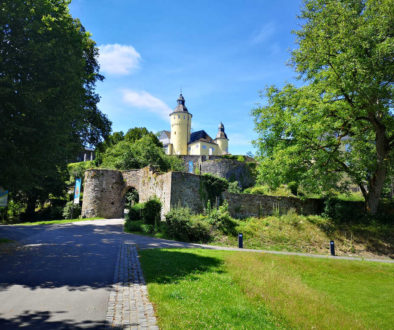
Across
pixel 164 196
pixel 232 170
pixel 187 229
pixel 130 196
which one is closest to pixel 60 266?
pixel 187 229

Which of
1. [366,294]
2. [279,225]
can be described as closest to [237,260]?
[366,294]

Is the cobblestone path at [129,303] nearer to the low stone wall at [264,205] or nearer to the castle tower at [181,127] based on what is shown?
the low stone wall at [264,205]

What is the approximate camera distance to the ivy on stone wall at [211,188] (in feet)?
69.4

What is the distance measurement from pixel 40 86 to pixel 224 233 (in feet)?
39.1

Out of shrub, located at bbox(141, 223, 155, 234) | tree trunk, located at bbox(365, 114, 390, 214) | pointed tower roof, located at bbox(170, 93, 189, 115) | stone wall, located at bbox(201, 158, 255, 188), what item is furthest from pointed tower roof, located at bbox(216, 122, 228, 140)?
shrub, located at bbox(141, 223, 155, 234)

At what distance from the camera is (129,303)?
17.1ft

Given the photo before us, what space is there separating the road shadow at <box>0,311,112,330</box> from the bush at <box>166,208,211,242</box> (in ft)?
36.8

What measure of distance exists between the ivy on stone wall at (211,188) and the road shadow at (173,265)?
427 inches

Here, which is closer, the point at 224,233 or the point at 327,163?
the point at 224,233

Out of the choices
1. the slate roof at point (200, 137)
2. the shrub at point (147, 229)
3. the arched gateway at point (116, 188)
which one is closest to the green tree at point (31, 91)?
the shrub at point (147, 229)

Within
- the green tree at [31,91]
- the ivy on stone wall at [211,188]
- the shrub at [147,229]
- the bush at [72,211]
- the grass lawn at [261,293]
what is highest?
the green tree at [31,91]

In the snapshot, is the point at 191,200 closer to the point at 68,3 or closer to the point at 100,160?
the point at 68,3

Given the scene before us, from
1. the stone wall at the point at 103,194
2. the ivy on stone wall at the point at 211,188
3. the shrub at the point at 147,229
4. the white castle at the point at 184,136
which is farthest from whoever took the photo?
the white castle at the point at 184,136

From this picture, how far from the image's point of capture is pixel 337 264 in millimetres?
11352
